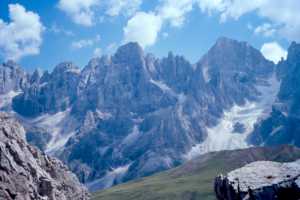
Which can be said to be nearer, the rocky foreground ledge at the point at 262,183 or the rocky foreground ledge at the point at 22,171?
the rocky foreground ledge at the point at 262,183

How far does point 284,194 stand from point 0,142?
54453 millimetres

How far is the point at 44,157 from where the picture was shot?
316 ft

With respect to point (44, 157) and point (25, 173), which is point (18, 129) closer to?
point (44, 157)

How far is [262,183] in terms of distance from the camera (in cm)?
3741

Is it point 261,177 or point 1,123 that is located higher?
point 1,123

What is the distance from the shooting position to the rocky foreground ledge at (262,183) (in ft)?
116

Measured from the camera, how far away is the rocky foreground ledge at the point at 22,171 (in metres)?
72.7

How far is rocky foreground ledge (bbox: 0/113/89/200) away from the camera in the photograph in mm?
72688

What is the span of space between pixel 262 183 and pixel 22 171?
4855cm

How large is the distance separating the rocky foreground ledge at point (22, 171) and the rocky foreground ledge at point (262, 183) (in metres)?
38.0

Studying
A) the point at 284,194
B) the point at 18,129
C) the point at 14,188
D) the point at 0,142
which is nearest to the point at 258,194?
the point at 284,194

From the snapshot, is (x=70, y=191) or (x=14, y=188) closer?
(x=14, y=188)

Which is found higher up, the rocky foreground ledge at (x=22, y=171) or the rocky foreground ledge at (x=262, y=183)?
the rocky foreground ledge at (x=22, y=171)

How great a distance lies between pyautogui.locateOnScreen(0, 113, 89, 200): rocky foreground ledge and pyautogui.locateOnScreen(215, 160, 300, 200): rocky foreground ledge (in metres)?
38.0
